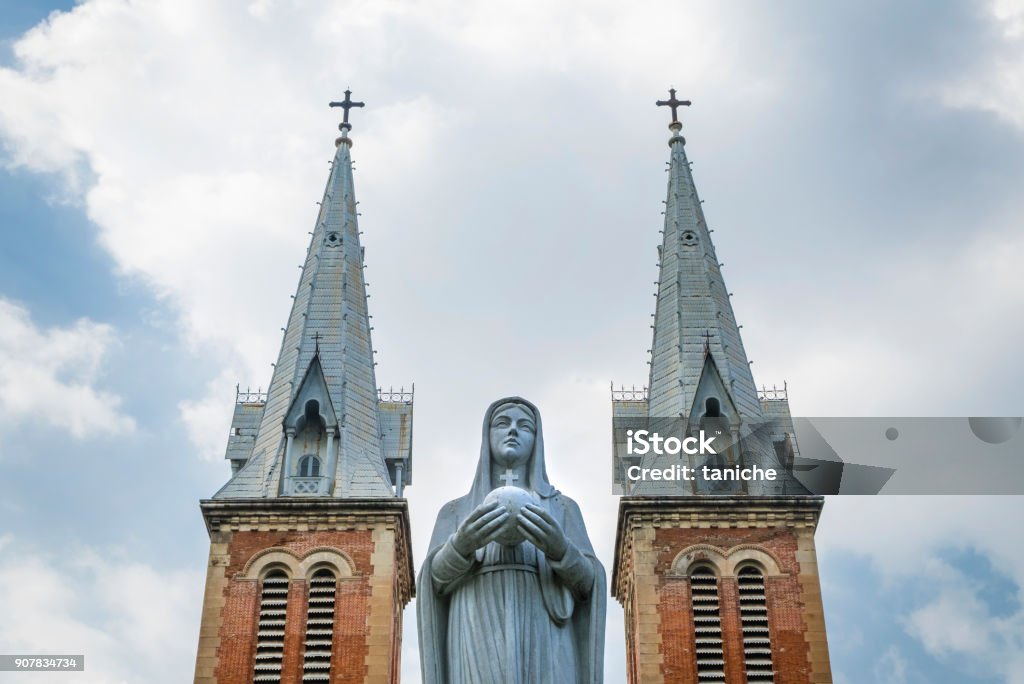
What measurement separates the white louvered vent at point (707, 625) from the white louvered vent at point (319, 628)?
Answer: 26.4 ft

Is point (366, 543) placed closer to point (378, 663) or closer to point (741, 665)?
point (378, 663)

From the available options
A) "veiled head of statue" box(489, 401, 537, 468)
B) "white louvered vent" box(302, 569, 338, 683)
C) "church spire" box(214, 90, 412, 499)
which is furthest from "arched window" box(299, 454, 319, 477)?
"veiled head of statue" box(489, 401, 537, 468)

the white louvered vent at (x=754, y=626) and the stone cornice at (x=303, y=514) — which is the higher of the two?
the stone cornice at (x=303, y=514)

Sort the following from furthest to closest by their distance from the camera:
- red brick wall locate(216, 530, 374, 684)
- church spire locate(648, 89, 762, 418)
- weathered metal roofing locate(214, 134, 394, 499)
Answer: church spire locate(648, 89, 762, 418), weathered metal roofing locate(214, 134, 394, 499), red brick wall locate(216, 530, 374, 684)

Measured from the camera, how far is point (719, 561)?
40500mm

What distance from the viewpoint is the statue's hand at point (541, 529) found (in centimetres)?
1070

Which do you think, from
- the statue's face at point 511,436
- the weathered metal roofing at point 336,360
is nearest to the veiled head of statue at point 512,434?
the statue's face at point 511,436

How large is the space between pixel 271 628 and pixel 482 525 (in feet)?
97.6

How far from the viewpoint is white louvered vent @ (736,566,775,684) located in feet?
127

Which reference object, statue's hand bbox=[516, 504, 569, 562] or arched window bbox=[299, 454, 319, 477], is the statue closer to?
statue's hand bbox=[516, 504, 569, 562]

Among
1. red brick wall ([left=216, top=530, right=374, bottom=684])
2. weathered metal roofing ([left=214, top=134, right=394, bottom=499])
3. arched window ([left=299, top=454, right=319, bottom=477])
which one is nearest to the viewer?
red brick wall ([left=216, top=530, right=374, bottom=684])

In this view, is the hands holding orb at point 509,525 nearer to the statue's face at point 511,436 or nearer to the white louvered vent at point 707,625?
the statue's face at point 511,436

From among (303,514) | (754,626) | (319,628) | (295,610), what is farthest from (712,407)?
(295,610)

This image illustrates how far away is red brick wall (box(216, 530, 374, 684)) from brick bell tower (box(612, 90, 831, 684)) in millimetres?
6076
